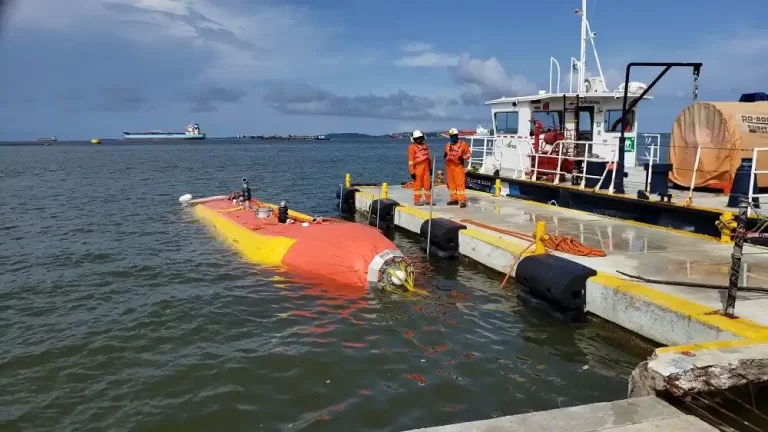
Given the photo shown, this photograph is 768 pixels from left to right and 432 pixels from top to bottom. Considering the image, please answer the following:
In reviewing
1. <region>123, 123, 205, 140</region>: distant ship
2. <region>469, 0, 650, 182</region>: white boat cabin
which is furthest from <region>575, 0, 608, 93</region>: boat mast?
<region>123, 123, 205, 140</region>: distant ship

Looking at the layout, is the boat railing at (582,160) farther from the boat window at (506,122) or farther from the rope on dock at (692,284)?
the rope on dock at (692,284)

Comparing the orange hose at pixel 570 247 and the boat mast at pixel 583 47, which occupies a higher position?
the boat mast at pixel 583 47

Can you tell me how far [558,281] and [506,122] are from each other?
11264mm

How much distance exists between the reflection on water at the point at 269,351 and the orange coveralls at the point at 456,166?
3.25m

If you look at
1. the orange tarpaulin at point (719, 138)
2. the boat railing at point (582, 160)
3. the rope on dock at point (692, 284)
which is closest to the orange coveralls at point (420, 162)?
the boat railing at point (582, 160)

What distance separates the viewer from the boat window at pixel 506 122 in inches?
667

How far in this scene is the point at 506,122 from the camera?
56.7 ft

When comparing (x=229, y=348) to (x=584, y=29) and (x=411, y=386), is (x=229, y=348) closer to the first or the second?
(x=411, y=386)

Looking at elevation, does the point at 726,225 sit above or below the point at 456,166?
below

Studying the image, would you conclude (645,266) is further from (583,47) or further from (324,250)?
(583,47)

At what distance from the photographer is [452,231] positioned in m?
10.4

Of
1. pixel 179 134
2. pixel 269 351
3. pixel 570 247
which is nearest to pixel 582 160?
pixel 570 247

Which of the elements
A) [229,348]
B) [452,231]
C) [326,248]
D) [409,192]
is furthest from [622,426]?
[409,192]

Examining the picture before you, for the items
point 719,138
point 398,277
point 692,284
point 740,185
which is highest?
point 719,138
